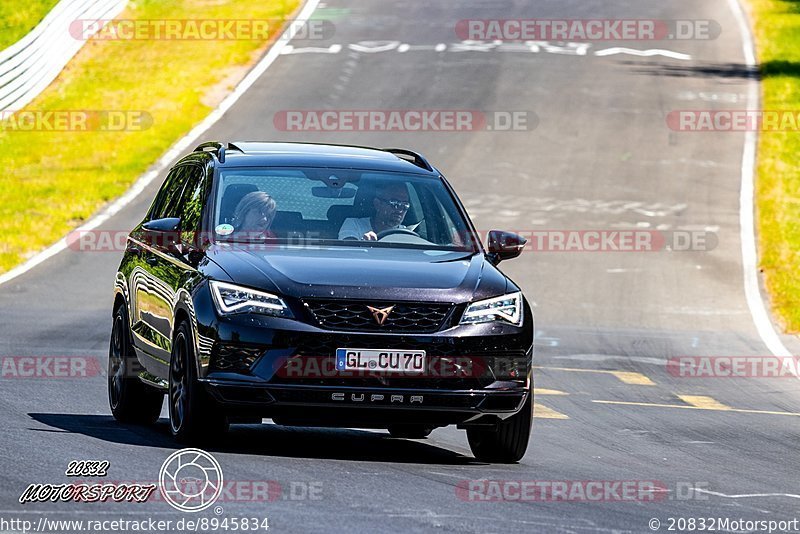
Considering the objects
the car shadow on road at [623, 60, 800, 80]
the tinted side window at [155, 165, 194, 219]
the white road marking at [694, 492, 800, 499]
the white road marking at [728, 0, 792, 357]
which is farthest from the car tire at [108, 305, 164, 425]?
the car shadow on road at [623, 60, 800, 80]

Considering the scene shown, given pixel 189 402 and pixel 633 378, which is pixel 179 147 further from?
pixel 189 402

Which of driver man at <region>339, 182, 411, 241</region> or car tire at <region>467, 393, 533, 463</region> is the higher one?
driver man at <region>339, 182, 411, 241</region>

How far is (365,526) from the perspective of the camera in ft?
23.7

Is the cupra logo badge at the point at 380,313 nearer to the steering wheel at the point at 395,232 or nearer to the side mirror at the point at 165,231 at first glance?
the steering wheel at the point at 395,232

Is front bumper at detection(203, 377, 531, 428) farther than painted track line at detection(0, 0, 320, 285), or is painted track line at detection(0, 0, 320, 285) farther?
painted track line at detection(0, 0, 320, 285)

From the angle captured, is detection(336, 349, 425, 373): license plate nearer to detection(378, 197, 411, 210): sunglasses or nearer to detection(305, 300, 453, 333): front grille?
detection(305, 300, 453, 333): front grille

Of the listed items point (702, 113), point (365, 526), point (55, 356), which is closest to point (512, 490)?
point (365, 526)

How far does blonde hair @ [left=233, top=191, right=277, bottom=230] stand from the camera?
10.2 meters

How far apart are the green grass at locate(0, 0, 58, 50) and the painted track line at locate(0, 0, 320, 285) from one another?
623 centimetres

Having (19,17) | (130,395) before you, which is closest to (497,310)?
(130,395)

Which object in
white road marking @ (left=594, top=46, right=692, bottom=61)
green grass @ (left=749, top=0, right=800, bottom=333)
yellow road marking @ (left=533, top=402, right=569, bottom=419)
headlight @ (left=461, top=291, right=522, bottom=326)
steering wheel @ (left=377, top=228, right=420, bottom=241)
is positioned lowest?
green grass @ (left=749, top=0, right=800, bottom=333)

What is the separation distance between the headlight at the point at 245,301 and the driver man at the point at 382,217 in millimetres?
1179

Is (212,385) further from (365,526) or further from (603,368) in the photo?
(603,368)

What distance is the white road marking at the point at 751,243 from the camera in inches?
776
